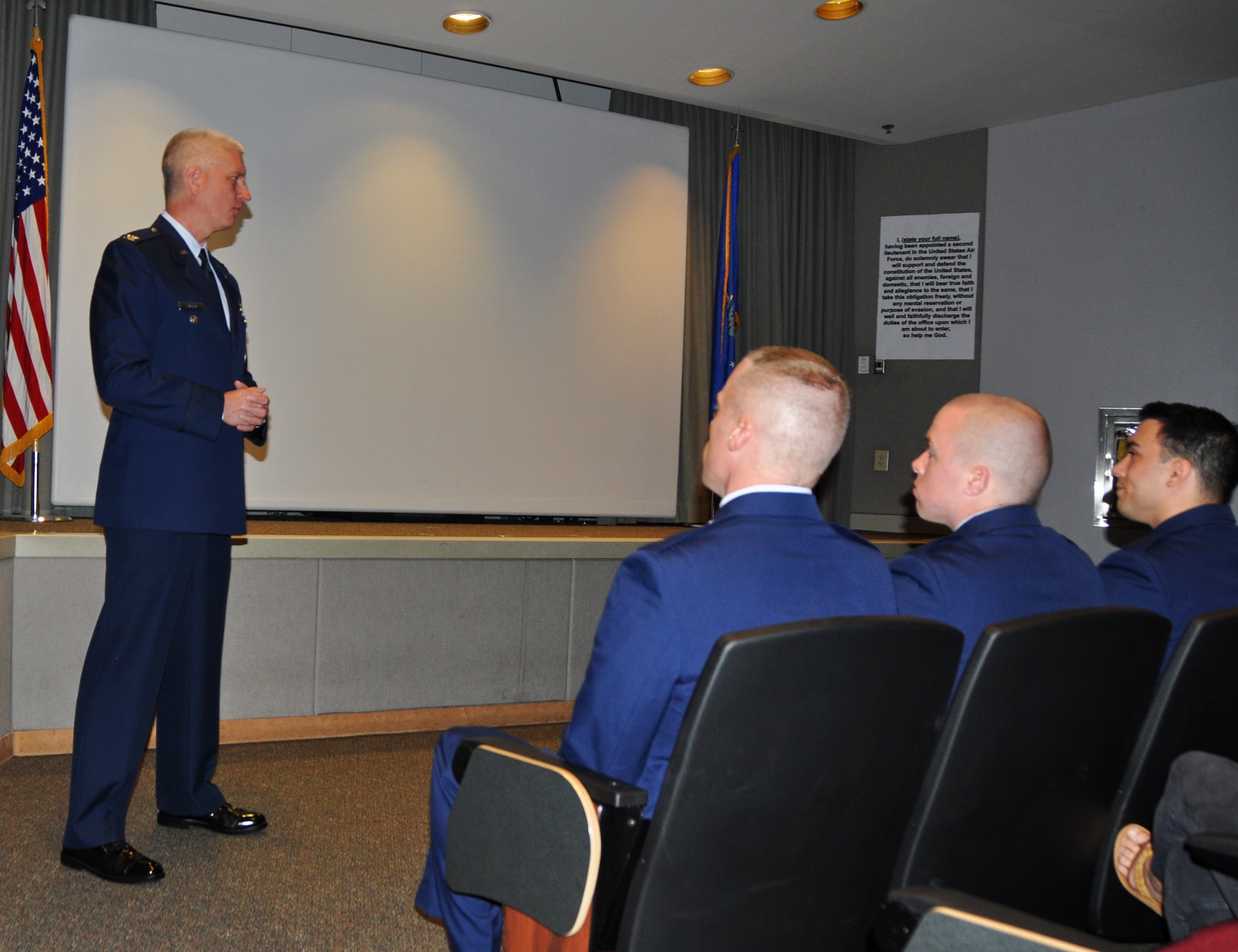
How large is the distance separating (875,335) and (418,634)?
379 centimetres

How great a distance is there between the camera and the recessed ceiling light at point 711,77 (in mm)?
5363

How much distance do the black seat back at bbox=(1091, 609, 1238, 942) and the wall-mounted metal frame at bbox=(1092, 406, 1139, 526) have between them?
413 centimetres

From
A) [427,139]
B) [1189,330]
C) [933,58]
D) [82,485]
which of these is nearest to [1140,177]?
[1189,330]

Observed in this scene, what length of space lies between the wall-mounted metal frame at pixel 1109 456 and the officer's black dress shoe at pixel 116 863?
4.82 meters

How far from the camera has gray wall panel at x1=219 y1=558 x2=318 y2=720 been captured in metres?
3.86

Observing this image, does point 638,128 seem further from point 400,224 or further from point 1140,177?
point 1140,177

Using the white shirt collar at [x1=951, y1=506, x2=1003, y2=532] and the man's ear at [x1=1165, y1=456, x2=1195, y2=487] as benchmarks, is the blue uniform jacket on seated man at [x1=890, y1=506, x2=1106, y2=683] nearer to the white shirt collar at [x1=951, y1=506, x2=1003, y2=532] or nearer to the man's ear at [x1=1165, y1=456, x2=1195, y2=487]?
the white shirt collar at [x1=951, y1=506, x2=1003, y2=532]

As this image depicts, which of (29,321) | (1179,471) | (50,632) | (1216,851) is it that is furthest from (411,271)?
(1216,851)

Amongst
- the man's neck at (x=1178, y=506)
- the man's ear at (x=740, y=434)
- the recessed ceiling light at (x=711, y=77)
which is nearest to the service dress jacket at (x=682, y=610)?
the man's ear at (x=740, y=434)

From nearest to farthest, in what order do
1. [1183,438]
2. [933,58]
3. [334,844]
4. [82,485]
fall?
[1183,438] < [334,844] < [82,485] < [933,58]

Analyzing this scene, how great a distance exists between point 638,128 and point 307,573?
11.0 feet

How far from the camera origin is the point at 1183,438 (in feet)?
7.57

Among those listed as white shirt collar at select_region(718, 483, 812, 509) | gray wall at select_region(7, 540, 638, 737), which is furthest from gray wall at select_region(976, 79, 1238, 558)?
white shirt collar at select_region(718, 483, 812, 509)

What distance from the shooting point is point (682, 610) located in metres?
1.28
